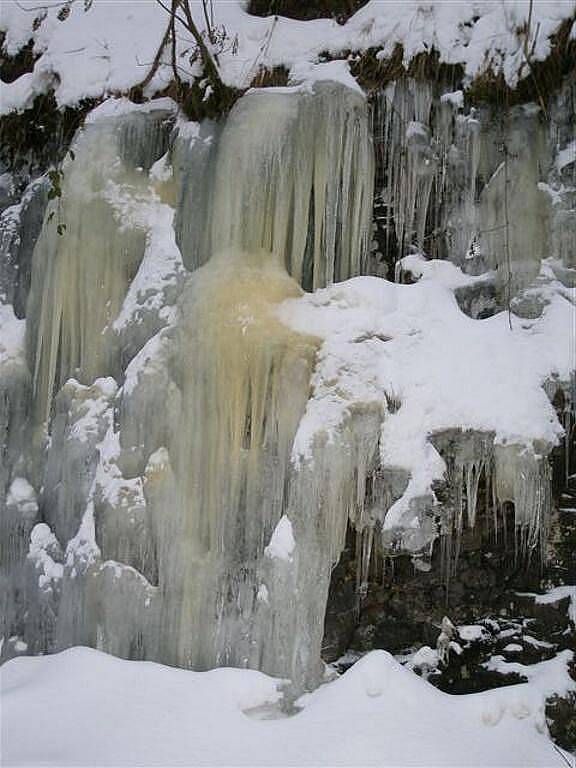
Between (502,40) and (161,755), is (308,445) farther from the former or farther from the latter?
(502,40)

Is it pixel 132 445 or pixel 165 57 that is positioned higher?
pixel 165 57

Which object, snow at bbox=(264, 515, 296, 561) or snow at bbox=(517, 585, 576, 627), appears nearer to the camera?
snow at bbox=(264, 515, 296, 561)

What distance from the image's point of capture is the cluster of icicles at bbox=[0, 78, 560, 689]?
431cm

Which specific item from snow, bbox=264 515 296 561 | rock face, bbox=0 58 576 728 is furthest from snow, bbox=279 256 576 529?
snow, bbox=264 515 296 561

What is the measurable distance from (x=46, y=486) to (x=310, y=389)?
1.60 meters

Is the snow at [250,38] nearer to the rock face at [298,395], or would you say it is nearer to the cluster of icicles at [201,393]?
the rock face at [298,395]

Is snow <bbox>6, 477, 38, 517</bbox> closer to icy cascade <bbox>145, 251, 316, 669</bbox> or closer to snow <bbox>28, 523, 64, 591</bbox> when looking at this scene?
snow <bbox>28, 523, 64, 591</bbox>

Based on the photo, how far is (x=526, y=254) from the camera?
14.8 ft

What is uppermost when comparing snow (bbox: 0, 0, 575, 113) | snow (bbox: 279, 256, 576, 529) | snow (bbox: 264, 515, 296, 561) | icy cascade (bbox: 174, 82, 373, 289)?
snow (bbox: 0, 0, 575, 113)

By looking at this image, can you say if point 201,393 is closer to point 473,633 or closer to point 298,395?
point 298,395

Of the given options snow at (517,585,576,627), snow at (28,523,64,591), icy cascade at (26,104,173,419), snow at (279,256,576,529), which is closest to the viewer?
snow at (279,256,576,529)

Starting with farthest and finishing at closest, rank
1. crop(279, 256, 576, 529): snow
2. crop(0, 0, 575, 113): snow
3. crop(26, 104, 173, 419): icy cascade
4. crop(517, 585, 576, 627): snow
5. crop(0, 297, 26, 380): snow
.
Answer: crop(0, 297, 26, 380): snow
crop(26, 104, 173, 419): icy cascade
crop(0, 0, 575, 113): snow
crop(517, 585, 576, 627): snow
crop(279, 256, 576, 529): snow

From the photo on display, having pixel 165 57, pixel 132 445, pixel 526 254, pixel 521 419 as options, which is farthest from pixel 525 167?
pixel 132 445

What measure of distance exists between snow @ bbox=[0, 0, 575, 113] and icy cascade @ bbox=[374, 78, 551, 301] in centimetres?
21
